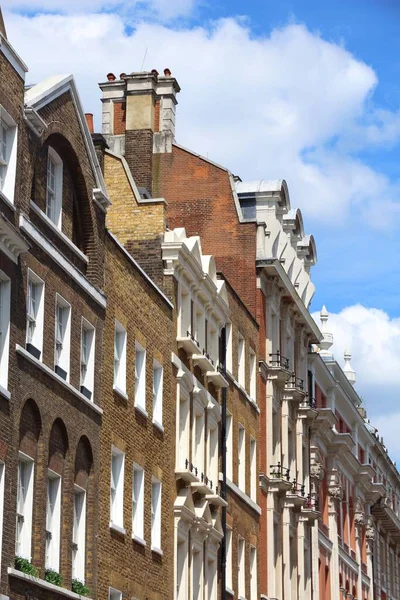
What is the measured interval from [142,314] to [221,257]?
718 inches

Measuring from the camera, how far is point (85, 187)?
3822 cm

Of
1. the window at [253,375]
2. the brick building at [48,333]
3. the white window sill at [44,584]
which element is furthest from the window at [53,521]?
the window at [253,375]

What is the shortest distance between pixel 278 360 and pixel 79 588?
2758 centimetres

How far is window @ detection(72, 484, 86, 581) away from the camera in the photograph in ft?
119

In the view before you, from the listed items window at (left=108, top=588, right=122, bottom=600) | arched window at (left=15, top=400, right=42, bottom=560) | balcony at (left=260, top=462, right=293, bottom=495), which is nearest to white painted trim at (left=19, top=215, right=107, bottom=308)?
arched window at (left=15, top=400, right=42, bottom=560)

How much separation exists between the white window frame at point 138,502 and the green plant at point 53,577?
23.9 feet

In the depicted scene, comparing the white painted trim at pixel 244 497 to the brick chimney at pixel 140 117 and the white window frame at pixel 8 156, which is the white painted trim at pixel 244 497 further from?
the white window frame at pixel 8 156

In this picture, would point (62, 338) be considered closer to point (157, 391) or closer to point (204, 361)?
point (157, 391)

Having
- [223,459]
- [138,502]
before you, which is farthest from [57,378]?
[223,459]

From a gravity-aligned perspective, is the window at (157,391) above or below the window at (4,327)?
above

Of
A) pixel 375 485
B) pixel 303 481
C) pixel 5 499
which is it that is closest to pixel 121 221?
pixel 5 499

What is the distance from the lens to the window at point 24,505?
32.4m

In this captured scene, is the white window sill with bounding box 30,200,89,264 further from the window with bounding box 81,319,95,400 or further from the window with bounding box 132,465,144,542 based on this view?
the window with bounding box 132,465,144,542

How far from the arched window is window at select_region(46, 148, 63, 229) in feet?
17.4
